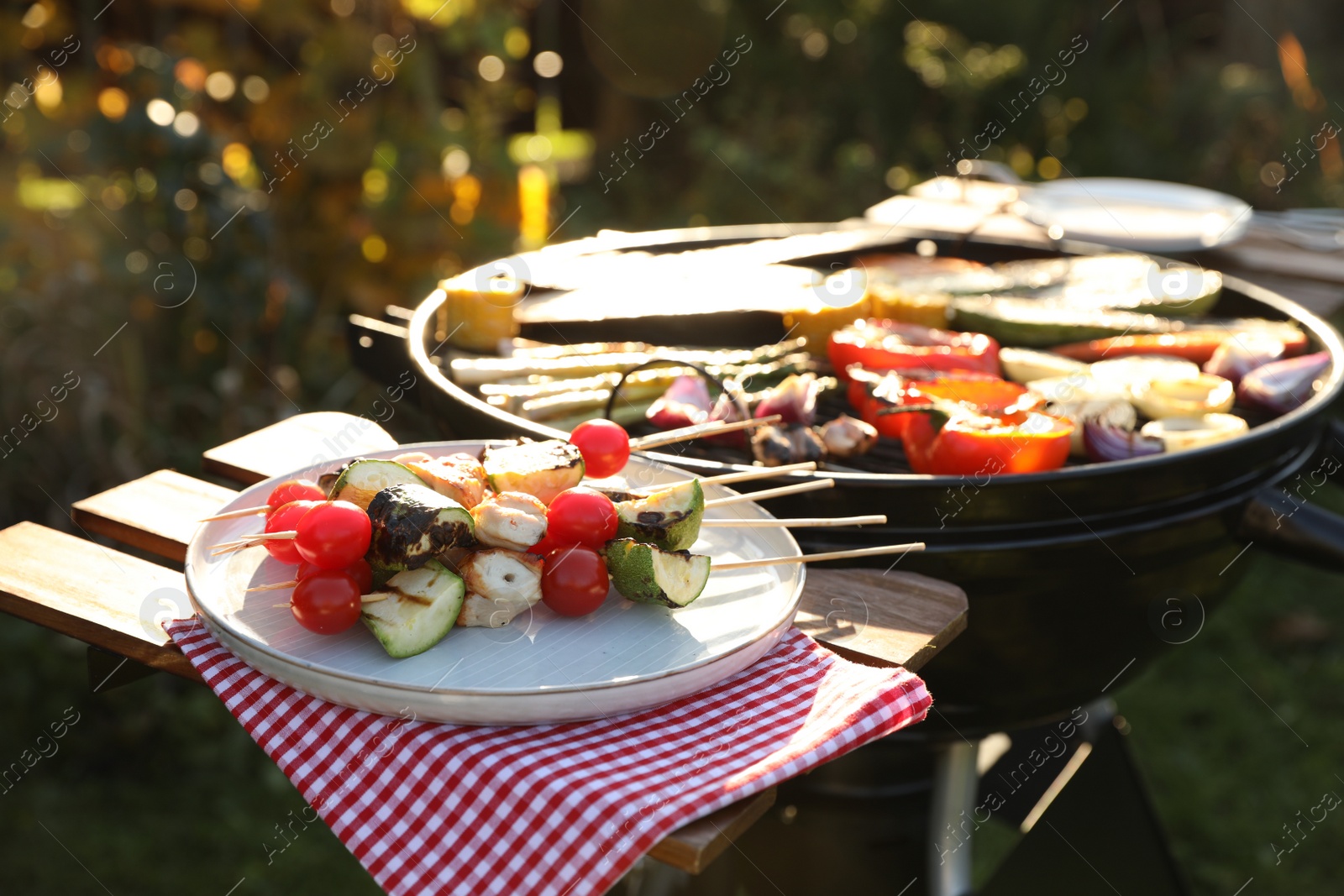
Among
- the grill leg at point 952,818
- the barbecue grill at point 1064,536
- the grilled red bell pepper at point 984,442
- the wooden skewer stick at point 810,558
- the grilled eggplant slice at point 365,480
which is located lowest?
the grill leg at point 952,818

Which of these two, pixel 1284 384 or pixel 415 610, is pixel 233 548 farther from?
pixel 1284 384

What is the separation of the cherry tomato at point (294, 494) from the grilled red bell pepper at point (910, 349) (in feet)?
4.34

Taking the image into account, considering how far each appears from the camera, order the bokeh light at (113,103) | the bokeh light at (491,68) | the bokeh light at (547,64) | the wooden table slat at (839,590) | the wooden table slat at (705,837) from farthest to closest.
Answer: the bokeh light at (547,64) → the bokeh light at (491,68) → the bokeh light at (113,103) → the wooden table slat at (839,590) → the wooden table slat at (705,837)

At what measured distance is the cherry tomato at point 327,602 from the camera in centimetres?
131

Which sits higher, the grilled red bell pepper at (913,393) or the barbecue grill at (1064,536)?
the grilled red bell pepper at (913,393)

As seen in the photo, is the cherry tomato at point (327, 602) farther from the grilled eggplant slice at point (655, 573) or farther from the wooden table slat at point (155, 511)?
the wooden table slat at point (155, 511)

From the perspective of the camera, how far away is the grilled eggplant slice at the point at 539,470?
5.10 ft

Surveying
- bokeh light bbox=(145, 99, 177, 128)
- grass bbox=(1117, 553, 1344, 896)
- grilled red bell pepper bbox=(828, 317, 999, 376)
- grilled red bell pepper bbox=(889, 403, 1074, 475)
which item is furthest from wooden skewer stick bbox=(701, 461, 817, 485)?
bokeh light bbox=(145, 99, 177, 128)

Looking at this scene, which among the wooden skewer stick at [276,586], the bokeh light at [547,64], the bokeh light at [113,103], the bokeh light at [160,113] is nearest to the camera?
the wooden skewer stick at [276,586]

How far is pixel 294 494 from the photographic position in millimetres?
1506

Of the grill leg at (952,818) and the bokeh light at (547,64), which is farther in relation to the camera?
the bokeh light at (547,64)

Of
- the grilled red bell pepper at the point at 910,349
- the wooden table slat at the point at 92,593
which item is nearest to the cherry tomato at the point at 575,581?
the wooden table slat at the point at 92,593

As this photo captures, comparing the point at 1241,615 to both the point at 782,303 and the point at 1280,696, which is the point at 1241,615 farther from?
the point at 782,303

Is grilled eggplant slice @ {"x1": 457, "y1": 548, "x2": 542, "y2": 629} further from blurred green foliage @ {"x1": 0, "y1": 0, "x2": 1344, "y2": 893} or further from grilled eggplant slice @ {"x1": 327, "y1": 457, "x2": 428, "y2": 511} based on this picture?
blurred green foliage @ {"x1": 0, "y1": 0, "x2": 1344, "y2": 893}
